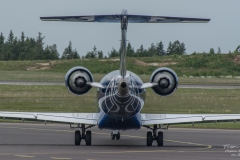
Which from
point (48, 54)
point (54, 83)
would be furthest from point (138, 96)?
point (48, 54)

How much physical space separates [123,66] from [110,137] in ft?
33.1

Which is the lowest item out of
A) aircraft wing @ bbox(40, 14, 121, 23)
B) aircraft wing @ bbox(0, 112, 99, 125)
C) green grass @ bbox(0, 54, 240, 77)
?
aircraft wing @ bbox(0, 112, 99, 125)

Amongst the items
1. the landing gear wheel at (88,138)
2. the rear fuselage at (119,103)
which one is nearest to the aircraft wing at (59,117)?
the landing gear wheel at (88,138)

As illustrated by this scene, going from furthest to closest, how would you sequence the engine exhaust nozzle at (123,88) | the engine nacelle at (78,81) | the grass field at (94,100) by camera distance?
the grass field at (94,100), the engine nacelle at (78,81), the engine exhaust nozzle at (123,88)

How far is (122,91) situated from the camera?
28.8m

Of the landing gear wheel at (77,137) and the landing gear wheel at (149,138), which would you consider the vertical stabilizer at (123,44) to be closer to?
the landing gear wheel at (149,138)

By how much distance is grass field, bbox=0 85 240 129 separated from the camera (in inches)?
2132

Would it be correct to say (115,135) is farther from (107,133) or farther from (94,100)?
(94,100)

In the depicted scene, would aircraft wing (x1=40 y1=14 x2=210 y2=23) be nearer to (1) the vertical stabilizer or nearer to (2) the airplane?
(2) the airplane

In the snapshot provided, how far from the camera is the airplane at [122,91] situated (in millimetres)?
29125

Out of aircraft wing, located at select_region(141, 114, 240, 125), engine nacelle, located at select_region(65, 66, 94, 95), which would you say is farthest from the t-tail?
aircraft wing, located at select_region(141, 114, 240, 125)

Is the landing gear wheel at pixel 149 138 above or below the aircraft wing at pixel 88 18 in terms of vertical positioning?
below

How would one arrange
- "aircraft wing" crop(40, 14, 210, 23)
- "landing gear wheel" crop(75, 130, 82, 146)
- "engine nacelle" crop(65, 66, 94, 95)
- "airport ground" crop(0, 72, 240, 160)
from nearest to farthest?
"airport ground" crop(0, 72, 240, 160) < "aircraft wing" crop(40, 14, 210, 23) < "engine nacelle" crop(65, 66, 94, 95) < "landing gear wheel" crop(75, 130, 82, 146)

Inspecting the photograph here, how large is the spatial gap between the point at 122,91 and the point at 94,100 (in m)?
20.4
